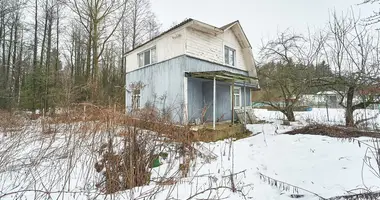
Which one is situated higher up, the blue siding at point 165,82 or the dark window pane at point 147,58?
the dark window pane at point 147,58

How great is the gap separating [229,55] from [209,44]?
2.27 metres

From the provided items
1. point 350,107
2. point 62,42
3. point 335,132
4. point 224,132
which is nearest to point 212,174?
point 224,132

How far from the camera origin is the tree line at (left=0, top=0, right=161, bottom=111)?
50.5ft

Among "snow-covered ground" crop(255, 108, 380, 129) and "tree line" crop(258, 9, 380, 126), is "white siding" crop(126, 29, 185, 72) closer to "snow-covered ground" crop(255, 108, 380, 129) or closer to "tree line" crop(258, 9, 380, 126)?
"tree line" crop(258, 9, 380, 126)

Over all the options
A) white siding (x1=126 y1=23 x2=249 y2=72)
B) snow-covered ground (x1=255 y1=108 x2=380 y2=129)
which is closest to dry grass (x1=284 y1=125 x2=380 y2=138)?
snow-covered ground (x1=255 y1=108 x2=380 y2=129)

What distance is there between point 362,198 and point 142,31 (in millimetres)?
24096

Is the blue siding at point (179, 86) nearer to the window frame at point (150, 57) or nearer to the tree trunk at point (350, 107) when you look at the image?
the window frame at point (150, 57)

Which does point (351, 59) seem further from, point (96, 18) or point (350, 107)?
point (96, 18)

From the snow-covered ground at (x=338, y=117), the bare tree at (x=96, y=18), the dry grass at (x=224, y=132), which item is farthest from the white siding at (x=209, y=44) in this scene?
the bare tree at (x=96, y=18)

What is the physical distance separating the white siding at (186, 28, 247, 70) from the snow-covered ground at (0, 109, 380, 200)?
19.2 ft

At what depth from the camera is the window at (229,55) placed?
1177 centimetres

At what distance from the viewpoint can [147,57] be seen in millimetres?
11391

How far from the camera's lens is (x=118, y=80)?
836 inches

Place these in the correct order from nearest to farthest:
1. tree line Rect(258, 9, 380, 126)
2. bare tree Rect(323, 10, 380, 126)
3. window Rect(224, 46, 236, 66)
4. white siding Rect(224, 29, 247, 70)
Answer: bare tree Rect(323, 10, 380, 126) < tree line Rect(258, 9, 380, 126) < white siding Rect(224, 29, 247, 70) < window Rect(224, 46, 236, 66)
